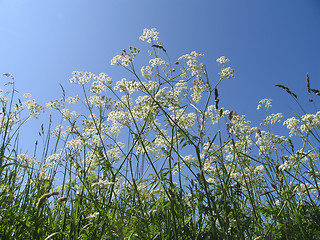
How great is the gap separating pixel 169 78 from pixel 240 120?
2.56 metres

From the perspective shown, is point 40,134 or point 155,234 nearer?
point 155,234

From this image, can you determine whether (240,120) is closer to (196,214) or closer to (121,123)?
(121,123)

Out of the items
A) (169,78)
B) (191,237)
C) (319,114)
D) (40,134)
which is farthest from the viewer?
(319,114)

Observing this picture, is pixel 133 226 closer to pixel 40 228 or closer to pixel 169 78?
pixel 40 228

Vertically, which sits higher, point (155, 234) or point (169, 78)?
point (169, 78)

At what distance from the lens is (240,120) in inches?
242

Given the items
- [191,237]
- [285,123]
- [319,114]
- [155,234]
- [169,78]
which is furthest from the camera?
[285,123]

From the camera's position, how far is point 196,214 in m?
3.02

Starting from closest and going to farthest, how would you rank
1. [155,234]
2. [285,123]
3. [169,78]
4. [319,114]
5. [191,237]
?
[191,237]
[155,234]
[169,78]
[319,114]
[285,123]

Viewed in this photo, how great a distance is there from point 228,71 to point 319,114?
2839 millimetres

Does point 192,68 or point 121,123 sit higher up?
point 192,68

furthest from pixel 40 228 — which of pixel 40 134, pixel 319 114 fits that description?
pixel 319 114

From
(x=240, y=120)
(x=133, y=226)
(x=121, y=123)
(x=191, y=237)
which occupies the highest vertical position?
Result: (x=240, y=120)

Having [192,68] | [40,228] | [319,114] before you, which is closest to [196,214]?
[40,228]
